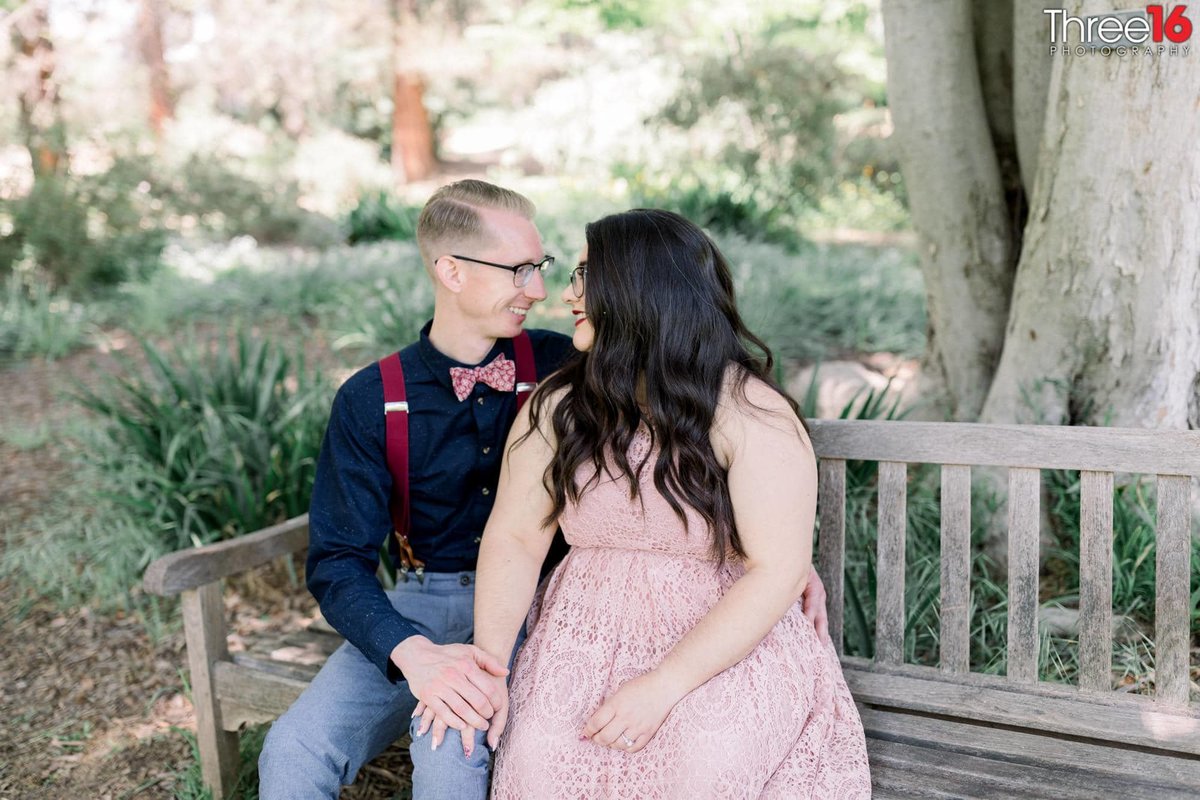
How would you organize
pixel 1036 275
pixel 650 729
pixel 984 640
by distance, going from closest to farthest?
1. pixel 650 729
2. pixel 984 640
3. pixel 1036 275

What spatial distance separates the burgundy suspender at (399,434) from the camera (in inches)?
106

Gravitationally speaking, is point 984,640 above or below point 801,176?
below

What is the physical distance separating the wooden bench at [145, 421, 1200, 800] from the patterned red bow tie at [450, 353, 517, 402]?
0.82m

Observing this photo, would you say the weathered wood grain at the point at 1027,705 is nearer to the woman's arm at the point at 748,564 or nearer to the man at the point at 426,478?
the woman's arm at the point at 748,564

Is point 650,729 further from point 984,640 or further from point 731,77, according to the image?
point 731,77

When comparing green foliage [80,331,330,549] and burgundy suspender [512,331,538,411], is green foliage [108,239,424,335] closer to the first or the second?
green foliage [80,331,330,549]

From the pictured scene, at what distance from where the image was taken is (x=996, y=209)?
4.12 meters

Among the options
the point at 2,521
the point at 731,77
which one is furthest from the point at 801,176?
the point at 2,521

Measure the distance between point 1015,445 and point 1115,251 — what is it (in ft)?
3.31

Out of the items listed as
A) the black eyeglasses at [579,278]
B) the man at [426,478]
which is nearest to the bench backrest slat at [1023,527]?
the black eyeglasses at [579,278]

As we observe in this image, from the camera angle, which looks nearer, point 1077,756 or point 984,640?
point 1077,756

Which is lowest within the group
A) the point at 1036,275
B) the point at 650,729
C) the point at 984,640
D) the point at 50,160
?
the point at 984,640

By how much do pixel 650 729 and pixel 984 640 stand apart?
144 cm

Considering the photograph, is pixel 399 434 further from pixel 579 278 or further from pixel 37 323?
pixel 37 323
